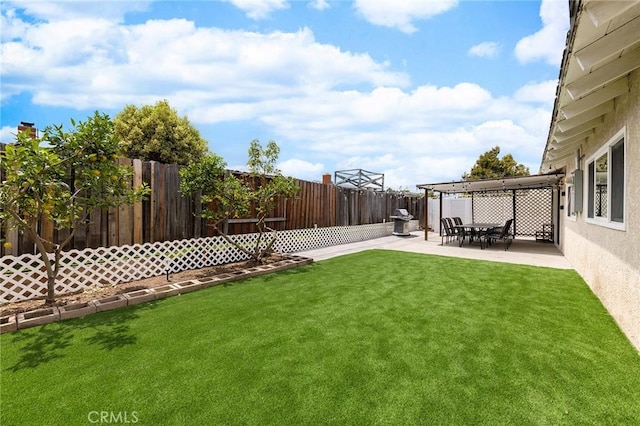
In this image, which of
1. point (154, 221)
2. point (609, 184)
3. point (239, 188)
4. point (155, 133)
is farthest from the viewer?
point (155, 133)

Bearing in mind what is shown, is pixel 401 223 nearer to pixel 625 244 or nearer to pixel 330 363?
pixel 625 244

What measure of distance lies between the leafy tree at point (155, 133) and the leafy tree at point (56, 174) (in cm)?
1094

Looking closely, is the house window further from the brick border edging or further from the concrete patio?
the brick border edging

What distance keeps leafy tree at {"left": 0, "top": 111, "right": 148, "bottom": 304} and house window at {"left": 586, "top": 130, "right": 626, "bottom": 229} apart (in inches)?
266

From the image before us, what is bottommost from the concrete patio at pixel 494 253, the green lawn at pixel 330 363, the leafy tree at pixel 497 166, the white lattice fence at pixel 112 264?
the green lawn at pixel 330 363

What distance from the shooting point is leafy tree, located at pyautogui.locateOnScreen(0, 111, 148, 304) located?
3.52 meters

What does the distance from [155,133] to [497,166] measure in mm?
26269

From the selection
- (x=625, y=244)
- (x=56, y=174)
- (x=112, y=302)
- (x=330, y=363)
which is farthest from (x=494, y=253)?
(x=56, y=174)

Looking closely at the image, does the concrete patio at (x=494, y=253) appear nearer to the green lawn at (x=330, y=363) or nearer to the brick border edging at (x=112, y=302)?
the brick border edging at (x=112, y=302)

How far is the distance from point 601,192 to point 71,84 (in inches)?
395

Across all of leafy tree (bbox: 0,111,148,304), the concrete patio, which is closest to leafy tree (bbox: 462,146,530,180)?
the concrete patio

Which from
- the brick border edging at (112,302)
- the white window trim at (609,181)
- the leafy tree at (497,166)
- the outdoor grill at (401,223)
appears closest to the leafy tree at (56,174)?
the brick border edging at (112,302)

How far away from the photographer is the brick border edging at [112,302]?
3527 mm

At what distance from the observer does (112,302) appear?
13.8 feet
